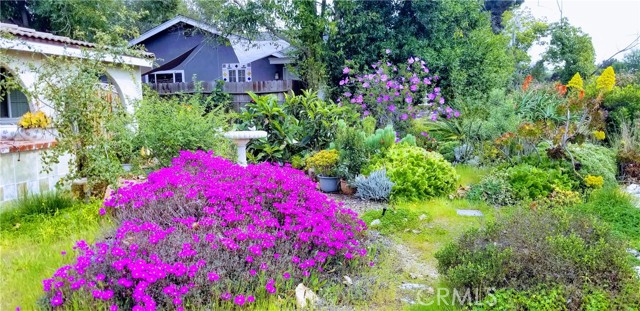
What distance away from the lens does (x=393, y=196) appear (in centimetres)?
579

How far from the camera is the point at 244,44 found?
13.6m

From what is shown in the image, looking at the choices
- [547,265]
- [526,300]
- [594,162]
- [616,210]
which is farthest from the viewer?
[594,162]

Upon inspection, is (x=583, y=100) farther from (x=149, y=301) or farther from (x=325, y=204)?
(x=149, y=301)

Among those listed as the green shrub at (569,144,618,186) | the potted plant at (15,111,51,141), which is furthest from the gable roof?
the green shrub at (569,144,618,186)

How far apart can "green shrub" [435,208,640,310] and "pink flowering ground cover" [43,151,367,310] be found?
849mm

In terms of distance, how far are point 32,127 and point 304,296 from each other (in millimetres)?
4853

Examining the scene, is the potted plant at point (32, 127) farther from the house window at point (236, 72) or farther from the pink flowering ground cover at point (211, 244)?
the house window at point (236, 72)

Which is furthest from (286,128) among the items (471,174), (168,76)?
(168,76)

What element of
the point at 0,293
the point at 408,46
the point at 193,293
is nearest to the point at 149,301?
the point at 193,293

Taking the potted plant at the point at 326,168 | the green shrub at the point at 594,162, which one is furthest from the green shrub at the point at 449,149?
the potted plant at the point at 326,168

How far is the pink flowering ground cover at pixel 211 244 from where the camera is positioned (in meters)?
2.53

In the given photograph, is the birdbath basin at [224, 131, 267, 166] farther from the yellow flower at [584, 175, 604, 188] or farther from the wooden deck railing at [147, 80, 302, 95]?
the wooden deck railing at [147, 80, 302, 95]

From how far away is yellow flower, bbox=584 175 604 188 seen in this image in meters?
5.61

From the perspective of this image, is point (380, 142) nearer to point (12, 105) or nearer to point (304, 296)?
point (304, 296)
